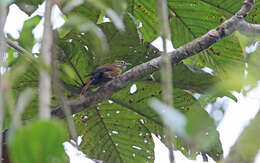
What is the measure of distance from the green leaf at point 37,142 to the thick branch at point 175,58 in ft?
5.22

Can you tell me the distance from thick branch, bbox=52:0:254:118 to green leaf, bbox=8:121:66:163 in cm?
159

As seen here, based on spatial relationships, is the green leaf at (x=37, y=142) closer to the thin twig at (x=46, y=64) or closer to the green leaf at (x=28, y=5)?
the thin twig at (x=46, y=64)

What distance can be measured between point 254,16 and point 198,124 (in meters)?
2.50

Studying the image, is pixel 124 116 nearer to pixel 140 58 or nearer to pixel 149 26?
pixel 140 58

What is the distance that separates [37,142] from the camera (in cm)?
52

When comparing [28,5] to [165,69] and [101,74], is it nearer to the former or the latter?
[101,74]

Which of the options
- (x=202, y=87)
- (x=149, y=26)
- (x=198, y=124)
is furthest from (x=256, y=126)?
(x=149, y=26)

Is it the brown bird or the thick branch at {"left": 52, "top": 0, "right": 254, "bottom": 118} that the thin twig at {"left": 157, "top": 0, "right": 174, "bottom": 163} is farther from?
the brown bird

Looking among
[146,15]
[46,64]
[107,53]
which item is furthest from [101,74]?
[46,64]

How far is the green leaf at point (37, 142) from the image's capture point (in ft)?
1.67

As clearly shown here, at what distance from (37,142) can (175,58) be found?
1628 millimetres

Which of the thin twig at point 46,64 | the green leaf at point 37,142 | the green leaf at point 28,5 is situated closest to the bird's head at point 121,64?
the green leaf at point 28,5

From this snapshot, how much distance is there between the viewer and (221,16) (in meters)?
2.98

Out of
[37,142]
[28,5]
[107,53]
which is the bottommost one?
[107,53]
